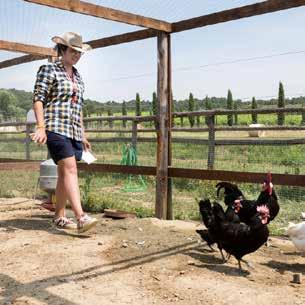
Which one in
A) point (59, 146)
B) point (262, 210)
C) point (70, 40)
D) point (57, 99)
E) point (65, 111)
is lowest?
point (262, 210)

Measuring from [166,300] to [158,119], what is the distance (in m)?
2.70

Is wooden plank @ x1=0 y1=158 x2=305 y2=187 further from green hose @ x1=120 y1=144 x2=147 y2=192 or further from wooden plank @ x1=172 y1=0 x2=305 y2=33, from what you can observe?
green hose @ x1=120 y1=144 x2=147 y2=192

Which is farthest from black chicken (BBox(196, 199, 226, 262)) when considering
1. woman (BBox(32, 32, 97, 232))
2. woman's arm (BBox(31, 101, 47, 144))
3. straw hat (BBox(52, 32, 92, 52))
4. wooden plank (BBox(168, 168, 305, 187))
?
straw hat (BBox(52, 32, 92, 52))

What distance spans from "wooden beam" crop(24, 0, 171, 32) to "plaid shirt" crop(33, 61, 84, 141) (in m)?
0.51

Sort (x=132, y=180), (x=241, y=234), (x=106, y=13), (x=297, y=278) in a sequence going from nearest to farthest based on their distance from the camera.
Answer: (x=297, y=278) < (x=241, y=234) < (x=106, y=13) < (x=132, y=180)

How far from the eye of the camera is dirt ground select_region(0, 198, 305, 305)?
8.88 ft

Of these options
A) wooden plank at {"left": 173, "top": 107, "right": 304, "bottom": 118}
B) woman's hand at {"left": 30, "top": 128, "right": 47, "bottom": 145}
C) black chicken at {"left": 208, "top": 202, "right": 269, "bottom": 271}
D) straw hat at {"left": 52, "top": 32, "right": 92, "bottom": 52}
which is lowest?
black chicken at {"left": 208, "top": 202, "right": 269, "bottom": 271}

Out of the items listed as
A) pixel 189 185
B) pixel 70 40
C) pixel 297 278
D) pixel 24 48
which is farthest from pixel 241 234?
pixel 24 48

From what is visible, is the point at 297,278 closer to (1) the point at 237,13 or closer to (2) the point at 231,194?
(2) the point at 231,194

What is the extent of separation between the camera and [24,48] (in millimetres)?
5996

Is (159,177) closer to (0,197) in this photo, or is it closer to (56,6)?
(56,6)

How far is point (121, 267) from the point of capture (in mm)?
3256

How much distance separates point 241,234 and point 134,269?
809mm

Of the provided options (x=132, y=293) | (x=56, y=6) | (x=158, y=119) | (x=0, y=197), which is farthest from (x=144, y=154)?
(x=132, y=293)
